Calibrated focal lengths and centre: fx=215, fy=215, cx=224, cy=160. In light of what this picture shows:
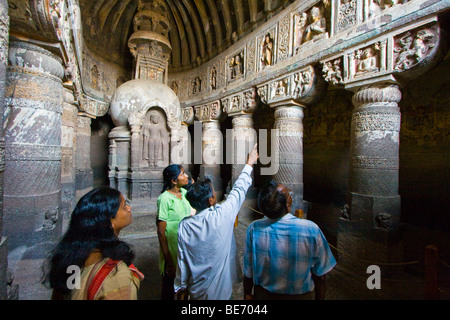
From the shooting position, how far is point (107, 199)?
3.92 ft

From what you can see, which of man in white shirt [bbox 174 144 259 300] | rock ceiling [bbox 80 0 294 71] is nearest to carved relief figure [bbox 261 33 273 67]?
rock ceiling [bbox 80 0 294 71]

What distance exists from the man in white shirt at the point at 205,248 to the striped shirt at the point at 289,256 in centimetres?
26

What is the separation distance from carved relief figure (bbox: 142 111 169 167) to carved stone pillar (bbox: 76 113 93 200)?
8.70 feet

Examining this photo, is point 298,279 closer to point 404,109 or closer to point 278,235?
point 278,235

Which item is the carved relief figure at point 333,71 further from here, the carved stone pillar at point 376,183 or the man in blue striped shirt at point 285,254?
the man in blue striped shirt at point 285,254

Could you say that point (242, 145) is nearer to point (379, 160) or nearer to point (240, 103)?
point (240, 103)

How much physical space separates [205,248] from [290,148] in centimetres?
395

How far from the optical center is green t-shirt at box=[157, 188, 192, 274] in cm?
205

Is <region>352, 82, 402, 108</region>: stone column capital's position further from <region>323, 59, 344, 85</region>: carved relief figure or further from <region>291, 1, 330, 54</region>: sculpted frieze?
<region>291, 1, 330, 54</region>: sculpted frieze

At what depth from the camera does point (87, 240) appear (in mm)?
1085

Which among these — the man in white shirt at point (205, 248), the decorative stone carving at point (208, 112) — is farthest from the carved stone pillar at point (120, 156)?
the man in white shirt at point (205, 248)

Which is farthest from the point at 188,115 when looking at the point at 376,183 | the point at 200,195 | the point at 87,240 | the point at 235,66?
the point at 87,240

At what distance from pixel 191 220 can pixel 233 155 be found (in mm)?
5104
